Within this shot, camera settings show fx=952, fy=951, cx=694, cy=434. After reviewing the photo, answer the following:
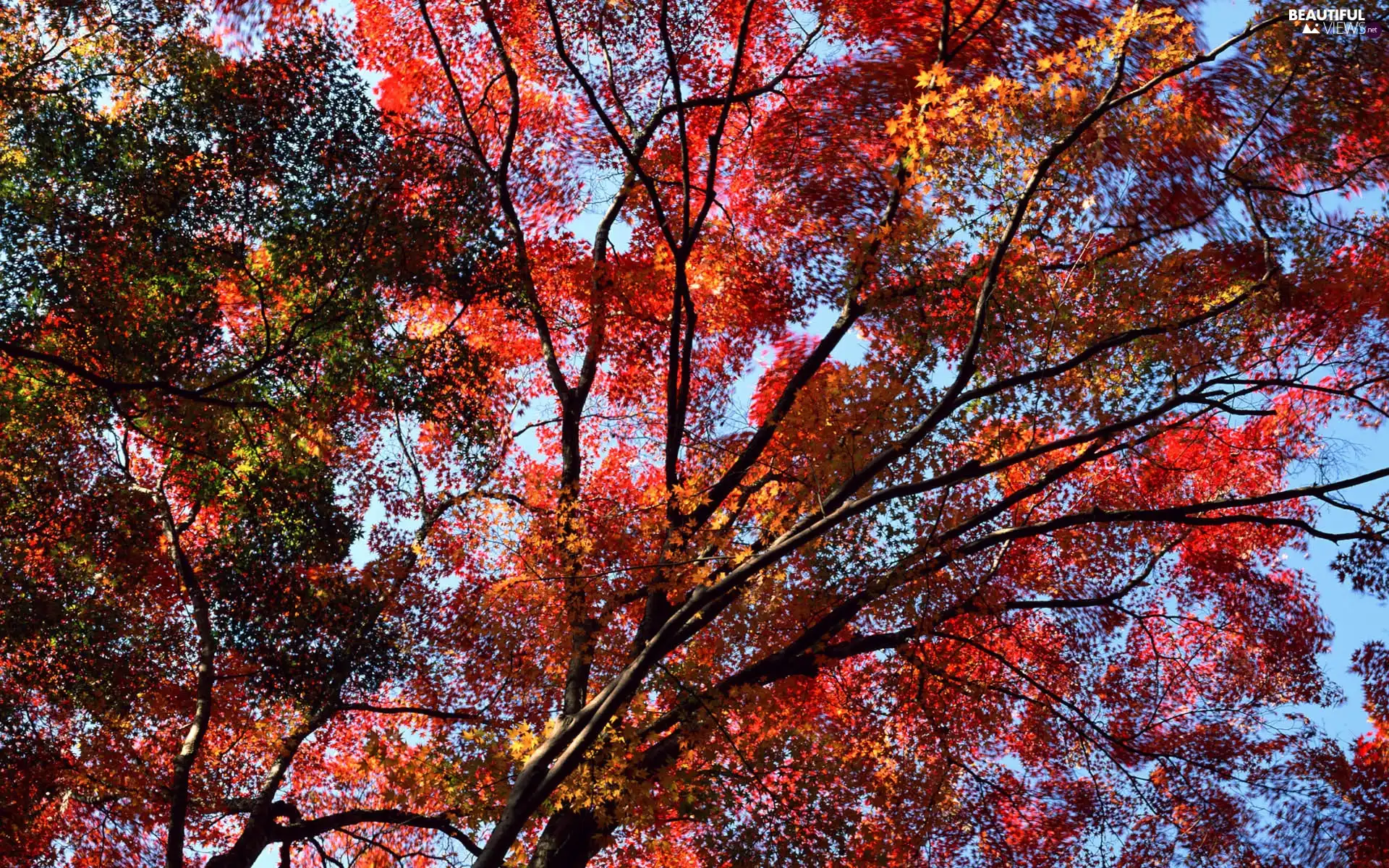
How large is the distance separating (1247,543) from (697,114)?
1336cm

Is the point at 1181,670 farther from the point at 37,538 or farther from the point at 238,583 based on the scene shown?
the point at 37,538

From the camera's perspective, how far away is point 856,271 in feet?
34.3

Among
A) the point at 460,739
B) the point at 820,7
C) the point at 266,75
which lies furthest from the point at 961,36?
the point at 460,739
